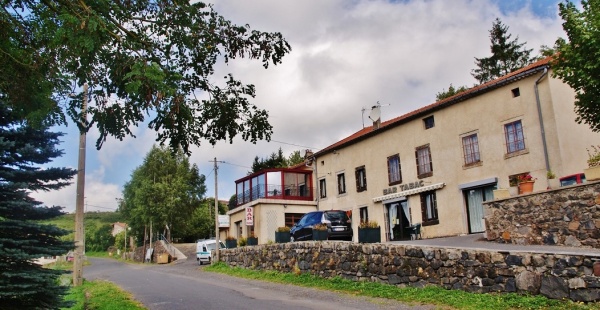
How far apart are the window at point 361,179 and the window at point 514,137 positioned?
940 cm

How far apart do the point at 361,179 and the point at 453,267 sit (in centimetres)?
1750

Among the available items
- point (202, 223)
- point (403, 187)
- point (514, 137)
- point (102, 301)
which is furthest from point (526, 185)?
point (202, 223)

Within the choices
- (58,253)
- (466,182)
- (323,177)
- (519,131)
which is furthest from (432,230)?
(58,253)

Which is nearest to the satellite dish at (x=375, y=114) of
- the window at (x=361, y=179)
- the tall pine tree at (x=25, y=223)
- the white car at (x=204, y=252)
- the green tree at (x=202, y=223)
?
the window at (x=361, y=179)

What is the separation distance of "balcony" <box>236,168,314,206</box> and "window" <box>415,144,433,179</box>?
37.3 ft

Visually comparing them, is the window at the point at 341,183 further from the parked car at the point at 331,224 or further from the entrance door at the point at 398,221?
the parked car at the point at 331,224

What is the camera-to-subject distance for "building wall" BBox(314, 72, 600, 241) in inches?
745

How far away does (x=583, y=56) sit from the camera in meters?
14.8

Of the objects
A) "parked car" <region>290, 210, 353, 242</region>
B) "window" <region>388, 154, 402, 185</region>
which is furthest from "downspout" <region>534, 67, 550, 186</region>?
"parked car" <region>290, 210, 353, 242</region>

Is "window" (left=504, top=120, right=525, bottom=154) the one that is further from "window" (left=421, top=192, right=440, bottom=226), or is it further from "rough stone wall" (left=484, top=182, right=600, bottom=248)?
"rough stone wall" (left=484, top=182, right=600, bottom=248)

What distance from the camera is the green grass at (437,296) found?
900cm

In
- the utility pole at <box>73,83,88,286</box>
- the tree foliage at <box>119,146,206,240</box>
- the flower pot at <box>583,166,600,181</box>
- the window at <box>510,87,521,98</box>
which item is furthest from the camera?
the tree foliage at <box>119,146,206,240</box>

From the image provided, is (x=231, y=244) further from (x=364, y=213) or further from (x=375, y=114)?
(x=375, y=114)

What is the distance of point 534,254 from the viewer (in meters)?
9.56
